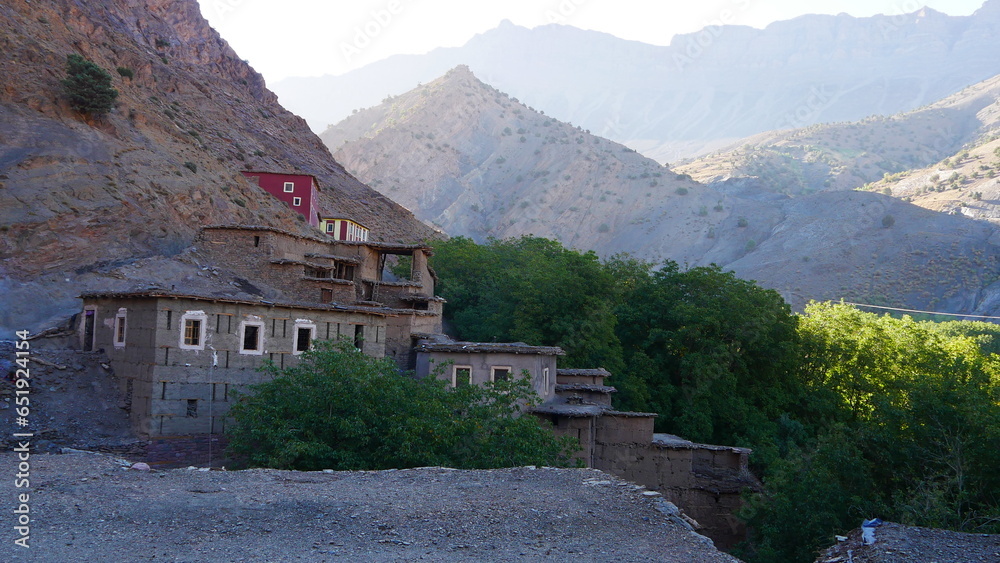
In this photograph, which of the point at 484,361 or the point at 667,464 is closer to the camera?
the point at 484,361

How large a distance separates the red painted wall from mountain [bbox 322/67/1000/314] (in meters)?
54.3

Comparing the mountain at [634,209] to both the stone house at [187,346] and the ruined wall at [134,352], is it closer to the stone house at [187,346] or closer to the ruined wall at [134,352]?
the stone house at [187,346]

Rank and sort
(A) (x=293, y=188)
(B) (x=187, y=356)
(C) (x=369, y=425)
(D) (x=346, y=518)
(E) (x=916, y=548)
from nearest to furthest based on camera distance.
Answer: (E) (x=916, y=548), (D) (x=346, y=518), (C) (x=369, y=425), (B) (x=187, y=356), (A) (x=293, y=188)

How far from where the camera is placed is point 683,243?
103250 mm

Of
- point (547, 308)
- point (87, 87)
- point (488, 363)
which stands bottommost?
point (488, 363)

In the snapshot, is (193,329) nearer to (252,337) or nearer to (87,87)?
(252,337)

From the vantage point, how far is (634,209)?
371 ft

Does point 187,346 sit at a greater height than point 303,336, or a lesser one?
lesser

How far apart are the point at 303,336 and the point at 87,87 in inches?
848

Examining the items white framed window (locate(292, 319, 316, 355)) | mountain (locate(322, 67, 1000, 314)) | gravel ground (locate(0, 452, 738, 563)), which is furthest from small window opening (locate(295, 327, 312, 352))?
mountain (locate(322, 67, 1000, 314))

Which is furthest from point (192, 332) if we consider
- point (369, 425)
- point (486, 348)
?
point (486, 348)

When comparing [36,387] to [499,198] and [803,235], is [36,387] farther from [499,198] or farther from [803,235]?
[499,198]

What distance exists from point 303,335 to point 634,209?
92.7m

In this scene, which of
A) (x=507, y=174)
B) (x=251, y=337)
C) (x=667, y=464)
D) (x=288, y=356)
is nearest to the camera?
(x=251, y=337)
